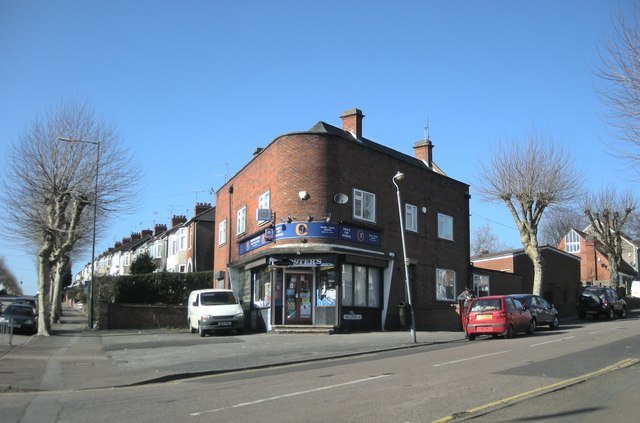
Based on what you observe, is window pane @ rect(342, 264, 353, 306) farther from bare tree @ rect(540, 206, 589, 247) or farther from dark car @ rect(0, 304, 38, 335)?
bare tree @ rect(540, 206, 589, 247)

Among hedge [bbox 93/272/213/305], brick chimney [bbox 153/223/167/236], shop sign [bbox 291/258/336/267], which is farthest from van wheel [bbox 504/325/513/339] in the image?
brick chimney [bbox 153/223/167/236]

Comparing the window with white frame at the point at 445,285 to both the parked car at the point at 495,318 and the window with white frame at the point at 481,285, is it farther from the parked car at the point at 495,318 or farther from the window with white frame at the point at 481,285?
the parked car at the point at 495,318

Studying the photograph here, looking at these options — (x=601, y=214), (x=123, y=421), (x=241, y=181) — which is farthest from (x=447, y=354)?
(x=601, y=214)

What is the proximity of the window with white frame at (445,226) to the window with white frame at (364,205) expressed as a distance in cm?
605

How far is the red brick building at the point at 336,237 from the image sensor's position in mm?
24078

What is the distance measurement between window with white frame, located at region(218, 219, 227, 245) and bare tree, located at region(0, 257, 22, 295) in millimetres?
107874

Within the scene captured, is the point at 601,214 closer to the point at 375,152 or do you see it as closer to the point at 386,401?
the point at 375,152

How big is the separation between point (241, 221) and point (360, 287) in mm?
8218

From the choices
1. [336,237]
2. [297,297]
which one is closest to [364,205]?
[336,237]

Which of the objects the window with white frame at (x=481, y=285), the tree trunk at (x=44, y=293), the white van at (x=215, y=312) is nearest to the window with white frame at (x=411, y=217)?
the window with white frame at (x=481, y=285)

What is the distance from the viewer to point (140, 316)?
31.0 metres

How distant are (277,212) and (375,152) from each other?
18.7ft

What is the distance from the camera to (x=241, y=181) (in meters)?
31.0

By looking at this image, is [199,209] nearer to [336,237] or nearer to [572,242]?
[336,237]
